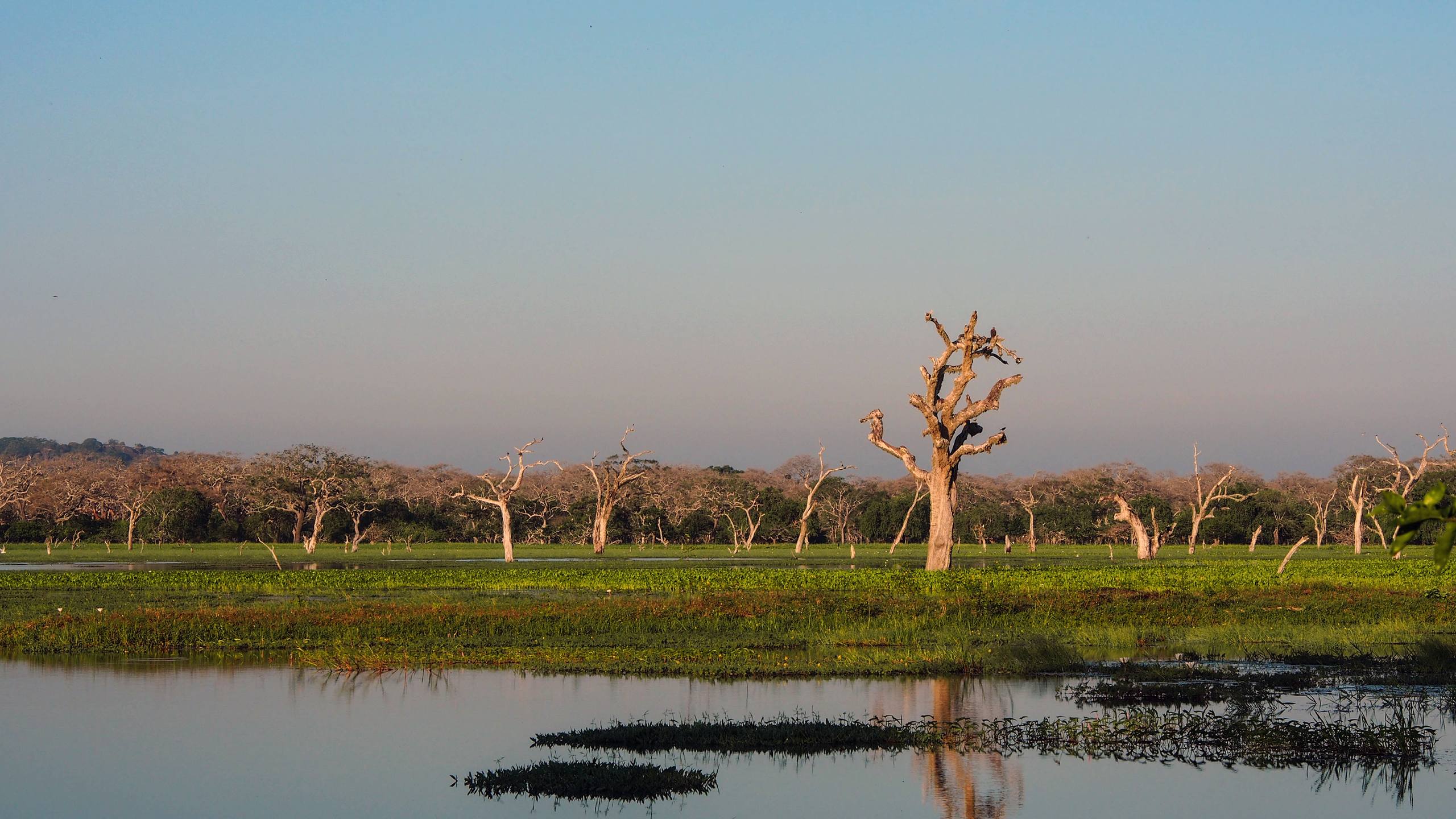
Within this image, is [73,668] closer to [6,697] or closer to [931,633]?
[6,697]

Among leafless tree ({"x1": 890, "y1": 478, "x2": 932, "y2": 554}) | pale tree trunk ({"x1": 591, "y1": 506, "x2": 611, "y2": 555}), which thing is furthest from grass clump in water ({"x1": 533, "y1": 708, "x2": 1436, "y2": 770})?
leafless tree ({"x1": 890, "y1": 478, "x2": 932, "y2": 554})

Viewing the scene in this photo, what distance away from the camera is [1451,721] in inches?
630

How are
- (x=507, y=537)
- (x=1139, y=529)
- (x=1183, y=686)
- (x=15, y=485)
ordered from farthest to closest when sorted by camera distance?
(x=15, y=485)
(x=1139, y=529)
(x=507, y=537)
(x=1183, y=686)

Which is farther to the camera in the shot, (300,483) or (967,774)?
(300,483)

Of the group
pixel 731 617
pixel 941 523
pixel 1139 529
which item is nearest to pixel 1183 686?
pixel 731 617

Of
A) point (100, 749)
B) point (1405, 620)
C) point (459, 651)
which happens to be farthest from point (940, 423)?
point (100, 749)

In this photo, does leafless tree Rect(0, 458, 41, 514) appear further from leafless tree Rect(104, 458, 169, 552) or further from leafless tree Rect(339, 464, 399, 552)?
leafless tree Rect(339, 464, 399, 552)

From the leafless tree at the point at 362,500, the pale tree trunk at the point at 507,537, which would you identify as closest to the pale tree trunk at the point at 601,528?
the pale tree trunk at the point at 507,537

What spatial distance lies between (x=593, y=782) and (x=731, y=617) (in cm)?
1480

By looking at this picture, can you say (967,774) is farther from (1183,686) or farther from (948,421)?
(948,421)

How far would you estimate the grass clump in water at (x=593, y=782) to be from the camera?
492 inches

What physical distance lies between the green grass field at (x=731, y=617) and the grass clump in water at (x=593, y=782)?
23.0 ft

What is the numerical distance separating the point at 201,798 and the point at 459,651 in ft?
31.1

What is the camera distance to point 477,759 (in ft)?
47.9
